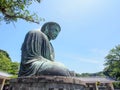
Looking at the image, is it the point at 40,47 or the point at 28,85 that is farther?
the point at 40,47

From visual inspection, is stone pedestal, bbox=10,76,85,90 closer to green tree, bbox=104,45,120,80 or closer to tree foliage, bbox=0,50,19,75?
tree foliage, bbox=0,50,19,75

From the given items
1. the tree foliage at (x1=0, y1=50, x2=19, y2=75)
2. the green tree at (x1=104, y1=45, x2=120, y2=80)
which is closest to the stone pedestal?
the tree foliage at (x1=0, y1=50, x2=19, y2=75)

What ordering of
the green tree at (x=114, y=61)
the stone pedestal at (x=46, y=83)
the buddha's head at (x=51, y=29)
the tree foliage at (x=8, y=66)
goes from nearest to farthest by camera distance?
the stone pedestal at (x=46, y=83) → the buddha's head at (x=51, y=29) → the tree foliage at (x=8, y=66) → the green tree at (x=114, y=61)

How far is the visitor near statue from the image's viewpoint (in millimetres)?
6176

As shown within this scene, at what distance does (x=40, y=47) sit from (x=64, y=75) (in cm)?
124

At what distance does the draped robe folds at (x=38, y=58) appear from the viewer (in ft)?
20.2

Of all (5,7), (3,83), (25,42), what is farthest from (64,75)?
(3,83)

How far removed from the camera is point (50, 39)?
746 cm

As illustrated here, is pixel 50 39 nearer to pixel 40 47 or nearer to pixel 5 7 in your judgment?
pixel 40 47

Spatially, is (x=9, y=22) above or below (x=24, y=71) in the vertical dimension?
above

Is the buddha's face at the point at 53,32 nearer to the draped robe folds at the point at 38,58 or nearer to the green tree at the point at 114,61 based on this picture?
the draped robe folds at the point at 38,58

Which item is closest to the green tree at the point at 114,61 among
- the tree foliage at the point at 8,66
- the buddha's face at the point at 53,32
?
the tree foliage at the point at 8,66

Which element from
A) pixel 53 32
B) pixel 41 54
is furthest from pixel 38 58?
pixel 53 32

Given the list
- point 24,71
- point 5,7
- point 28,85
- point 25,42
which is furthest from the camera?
point 5,7
